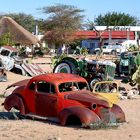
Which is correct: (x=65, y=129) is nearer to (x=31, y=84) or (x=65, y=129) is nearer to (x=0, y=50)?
(x=31, y=84)

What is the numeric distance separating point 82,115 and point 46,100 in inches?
48.2

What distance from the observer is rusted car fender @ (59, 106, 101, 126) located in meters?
12.1

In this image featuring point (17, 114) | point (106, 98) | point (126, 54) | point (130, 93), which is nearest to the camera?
point (106, 98)

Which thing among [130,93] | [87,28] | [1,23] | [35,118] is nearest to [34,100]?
[35,118]

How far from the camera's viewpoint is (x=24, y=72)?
3153cm

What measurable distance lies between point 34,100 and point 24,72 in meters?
18.5

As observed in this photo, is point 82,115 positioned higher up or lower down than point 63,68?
lower down

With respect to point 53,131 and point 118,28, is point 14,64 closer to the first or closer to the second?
point 53,131

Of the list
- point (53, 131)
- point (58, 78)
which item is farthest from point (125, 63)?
point (53, 131)

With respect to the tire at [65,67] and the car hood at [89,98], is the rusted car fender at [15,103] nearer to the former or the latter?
the car hood at [89,98]

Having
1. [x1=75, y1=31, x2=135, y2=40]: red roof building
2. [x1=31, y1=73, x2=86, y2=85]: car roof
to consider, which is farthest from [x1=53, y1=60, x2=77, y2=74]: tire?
[x1=75, y1=31, x2=135, y2=40]: red roof building

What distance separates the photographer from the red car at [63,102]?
1228cm

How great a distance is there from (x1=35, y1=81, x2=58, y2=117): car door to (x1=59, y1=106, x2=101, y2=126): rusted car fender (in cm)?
45

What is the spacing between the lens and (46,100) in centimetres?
1287
